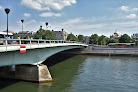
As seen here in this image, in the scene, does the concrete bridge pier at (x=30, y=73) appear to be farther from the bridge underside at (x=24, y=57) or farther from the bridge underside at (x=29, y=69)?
the bridge underside at (x=24, y=57)

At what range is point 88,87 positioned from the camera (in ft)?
66.2

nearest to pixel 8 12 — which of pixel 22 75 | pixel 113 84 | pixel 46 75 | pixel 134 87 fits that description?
pixel 22 75

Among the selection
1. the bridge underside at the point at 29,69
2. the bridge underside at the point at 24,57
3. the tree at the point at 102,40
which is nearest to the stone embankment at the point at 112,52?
the bridge underside at the point at 24,57

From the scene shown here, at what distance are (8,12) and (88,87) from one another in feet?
68.2

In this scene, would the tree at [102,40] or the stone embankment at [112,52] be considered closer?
the stone embankment at [112,52]

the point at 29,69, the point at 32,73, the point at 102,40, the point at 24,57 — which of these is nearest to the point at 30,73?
the point at 32,73

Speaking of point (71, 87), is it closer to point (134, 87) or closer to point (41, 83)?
point (41, 83)

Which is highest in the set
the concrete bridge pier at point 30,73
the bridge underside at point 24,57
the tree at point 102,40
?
the tree at point 102,40

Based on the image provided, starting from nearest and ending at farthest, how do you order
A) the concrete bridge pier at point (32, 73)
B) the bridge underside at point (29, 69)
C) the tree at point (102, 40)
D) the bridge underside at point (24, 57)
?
1. the bridge underside at point (24, 57)
2. the bridge underside at point (29, 69)
3. the concrete bridge pier at point (32, 73)
4. the tree at point (102, 40)

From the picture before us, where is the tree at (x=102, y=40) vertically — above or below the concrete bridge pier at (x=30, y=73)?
above

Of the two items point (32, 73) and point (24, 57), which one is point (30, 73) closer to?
point (32, 73)

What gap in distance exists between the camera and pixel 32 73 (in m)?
20.9

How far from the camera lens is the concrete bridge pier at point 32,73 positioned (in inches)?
824

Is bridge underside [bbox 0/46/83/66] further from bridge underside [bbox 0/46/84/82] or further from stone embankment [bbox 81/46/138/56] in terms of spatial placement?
stone embankment [bbox 81/46/138/56]
